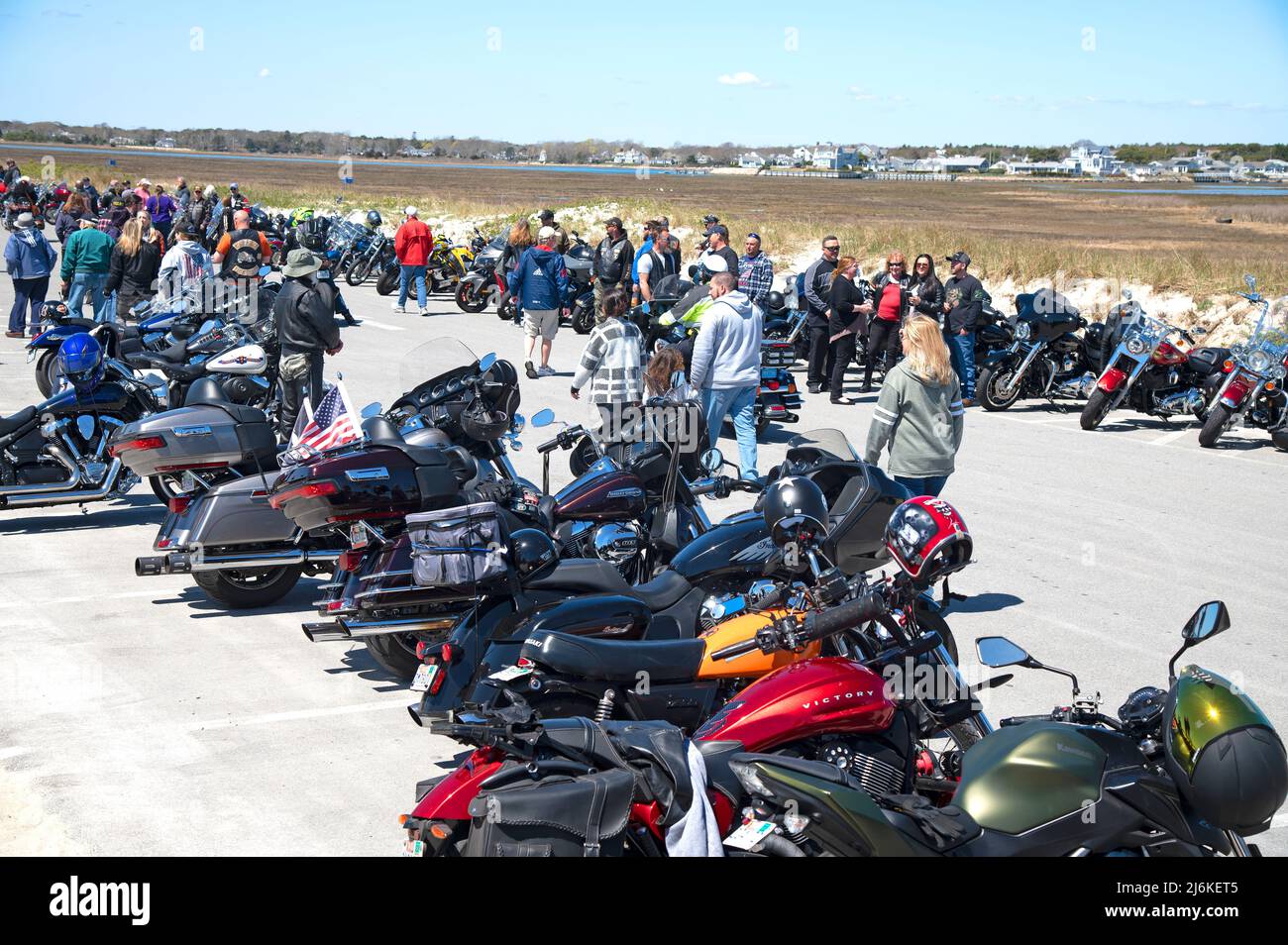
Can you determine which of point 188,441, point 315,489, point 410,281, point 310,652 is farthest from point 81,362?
point 410,281

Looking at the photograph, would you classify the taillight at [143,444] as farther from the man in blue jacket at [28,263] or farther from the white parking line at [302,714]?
the man in blue jacket at [28,263]

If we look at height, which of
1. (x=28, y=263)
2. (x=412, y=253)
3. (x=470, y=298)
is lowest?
(x=470, y=298)

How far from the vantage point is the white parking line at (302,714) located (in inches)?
222

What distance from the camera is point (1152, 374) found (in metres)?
13.9

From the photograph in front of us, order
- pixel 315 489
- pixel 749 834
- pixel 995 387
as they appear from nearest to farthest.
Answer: pixel 749 834
pixel 315 489
pixel 995 387

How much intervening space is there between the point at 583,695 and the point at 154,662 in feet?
10.1

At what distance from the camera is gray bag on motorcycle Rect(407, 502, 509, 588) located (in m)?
5.33

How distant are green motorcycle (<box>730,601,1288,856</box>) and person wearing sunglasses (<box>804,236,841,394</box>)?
11.9 meters

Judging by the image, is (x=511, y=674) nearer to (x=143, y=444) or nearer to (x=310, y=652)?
(x=310, y=652)

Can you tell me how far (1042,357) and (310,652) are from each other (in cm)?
1097

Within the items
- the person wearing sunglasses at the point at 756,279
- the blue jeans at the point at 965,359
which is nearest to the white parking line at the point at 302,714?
the person wearing sunglasses at the point at 756,279
